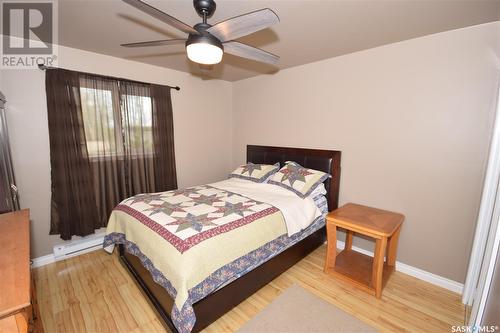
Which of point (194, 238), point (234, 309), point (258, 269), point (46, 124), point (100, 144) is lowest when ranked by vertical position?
point (234, 309)

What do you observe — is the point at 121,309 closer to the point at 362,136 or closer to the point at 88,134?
the point at 88,134

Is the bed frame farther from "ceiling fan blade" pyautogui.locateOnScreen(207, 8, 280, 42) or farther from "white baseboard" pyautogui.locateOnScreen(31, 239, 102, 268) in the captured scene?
"ceiling fan blade" pyautogui.locateOnScreen(207, 8, 280, 42)

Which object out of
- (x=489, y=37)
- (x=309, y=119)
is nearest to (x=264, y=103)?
(x=309, y=119)

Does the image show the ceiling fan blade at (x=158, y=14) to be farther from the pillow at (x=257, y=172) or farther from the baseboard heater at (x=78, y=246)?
the baseboard heater at (x=78, y=246)

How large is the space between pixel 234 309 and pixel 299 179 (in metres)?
1.55

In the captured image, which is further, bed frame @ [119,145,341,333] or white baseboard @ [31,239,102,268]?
white baseboard @ [31,239,102,268]

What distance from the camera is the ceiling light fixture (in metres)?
1.42

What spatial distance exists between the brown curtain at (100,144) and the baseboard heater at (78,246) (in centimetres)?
16

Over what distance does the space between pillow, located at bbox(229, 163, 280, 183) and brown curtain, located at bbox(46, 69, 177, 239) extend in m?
1.12

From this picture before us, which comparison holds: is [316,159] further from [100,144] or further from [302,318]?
[100,144]

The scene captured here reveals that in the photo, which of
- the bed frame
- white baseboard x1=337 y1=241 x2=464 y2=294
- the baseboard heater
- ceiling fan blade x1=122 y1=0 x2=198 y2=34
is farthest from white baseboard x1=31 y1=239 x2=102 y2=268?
white baseboard x1=337 y1=241 x2=464 y2=294

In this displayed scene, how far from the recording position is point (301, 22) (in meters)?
1.91

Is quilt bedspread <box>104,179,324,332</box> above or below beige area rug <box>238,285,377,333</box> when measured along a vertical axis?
above
